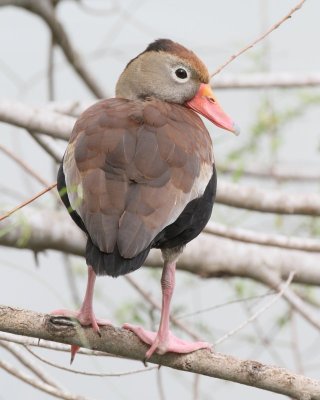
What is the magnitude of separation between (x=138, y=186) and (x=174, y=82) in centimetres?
112

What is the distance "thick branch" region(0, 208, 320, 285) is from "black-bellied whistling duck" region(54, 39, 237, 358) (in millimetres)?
1375

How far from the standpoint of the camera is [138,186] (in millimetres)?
3697

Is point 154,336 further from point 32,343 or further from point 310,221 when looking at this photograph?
point 310,221

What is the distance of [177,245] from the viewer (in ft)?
13.5

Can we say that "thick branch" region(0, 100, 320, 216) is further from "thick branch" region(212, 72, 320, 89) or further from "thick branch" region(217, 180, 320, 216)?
"thick branch" region(212, 72, 320, 89)

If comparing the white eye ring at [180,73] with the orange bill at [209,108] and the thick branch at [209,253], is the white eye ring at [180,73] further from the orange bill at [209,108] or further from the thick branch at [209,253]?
the thick branch at [209,253]

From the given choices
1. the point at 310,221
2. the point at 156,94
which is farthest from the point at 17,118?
the point at 310,221

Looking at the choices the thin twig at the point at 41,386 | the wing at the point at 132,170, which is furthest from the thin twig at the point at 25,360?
the wing at the point at 132,170

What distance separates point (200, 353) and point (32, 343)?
55 cm

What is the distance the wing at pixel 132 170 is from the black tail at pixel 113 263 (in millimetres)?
27

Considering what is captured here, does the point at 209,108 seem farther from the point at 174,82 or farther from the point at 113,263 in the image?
the point at 113,263

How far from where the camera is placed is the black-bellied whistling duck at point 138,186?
3.55 m

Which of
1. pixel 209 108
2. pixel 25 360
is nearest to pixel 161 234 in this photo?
pixel 25 360

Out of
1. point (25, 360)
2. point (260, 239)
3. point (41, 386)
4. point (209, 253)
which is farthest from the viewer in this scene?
point (209, 253)
